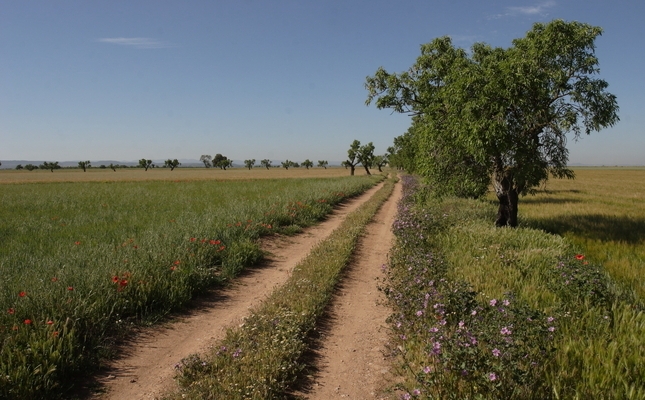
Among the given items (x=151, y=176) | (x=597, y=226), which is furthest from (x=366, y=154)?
(x=597, y=226)

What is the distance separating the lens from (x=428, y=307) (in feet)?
17.9

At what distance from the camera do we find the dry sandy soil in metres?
4.21

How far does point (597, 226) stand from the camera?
13680mm

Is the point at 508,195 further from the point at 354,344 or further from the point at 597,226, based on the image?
the point at 354,344

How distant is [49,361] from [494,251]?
8.42 metres

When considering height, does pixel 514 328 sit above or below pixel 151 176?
below

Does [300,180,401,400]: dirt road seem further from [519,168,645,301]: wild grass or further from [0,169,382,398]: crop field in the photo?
[519,168,645,301]: wild grass

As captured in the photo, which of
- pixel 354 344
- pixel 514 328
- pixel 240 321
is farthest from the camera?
pixel 240 321

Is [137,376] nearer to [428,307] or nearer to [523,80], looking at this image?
[428,307]

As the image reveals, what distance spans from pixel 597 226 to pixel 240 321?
1416cm

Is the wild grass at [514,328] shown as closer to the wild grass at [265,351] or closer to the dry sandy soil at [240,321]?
the dry sandy soil at [240,321]

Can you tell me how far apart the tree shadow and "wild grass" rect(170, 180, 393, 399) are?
9.86m

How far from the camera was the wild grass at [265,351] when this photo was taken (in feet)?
12.7

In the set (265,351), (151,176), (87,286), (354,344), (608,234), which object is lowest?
(354,344)
